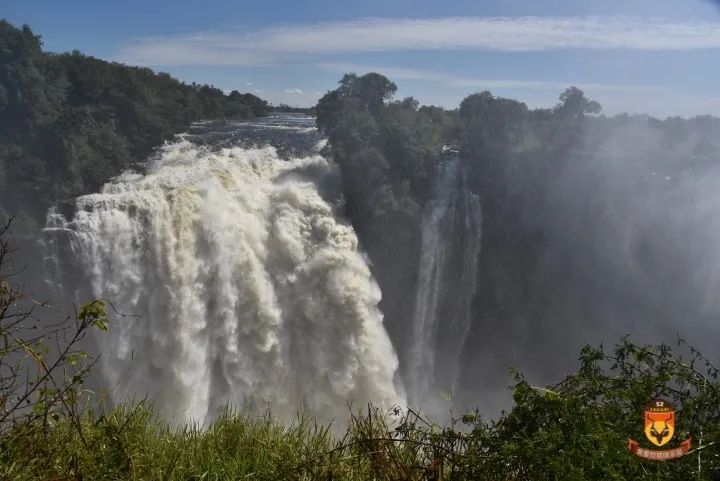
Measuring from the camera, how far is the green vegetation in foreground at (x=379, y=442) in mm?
2764

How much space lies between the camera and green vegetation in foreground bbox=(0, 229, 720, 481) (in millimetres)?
2764

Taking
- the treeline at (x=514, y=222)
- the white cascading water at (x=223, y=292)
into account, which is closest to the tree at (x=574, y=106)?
the treeline at (x=514, y=222)

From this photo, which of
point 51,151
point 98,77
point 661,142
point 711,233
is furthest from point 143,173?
point 661,142

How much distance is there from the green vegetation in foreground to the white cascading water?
7361mm

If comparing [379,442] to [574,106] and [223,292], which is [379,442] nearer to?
[223,292]

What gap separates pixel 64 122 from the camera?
16469 mm

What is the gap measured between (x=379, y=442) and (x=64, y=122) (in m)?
16.4

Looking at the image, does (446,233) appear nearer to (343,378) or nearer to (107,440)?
(343,378)

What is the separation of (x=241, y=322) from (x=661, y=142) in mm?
19656

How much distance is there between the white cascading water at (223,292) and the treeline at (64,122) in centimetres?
242

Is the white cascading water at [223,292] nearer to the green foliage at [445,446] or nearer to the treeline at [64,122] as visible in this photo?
the treeline at [64,122]

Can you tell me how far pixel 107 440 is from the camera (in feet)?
11.3

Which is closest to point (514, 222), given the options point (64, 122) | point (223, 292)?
point (223, 292)

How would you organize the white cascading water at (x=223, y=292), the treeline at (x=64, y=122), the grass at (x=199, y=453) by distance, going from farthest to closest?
the treeline at (x=64, y=122), the white cascading water at (x=223, y=292), the grass at (x=199, y=453)
